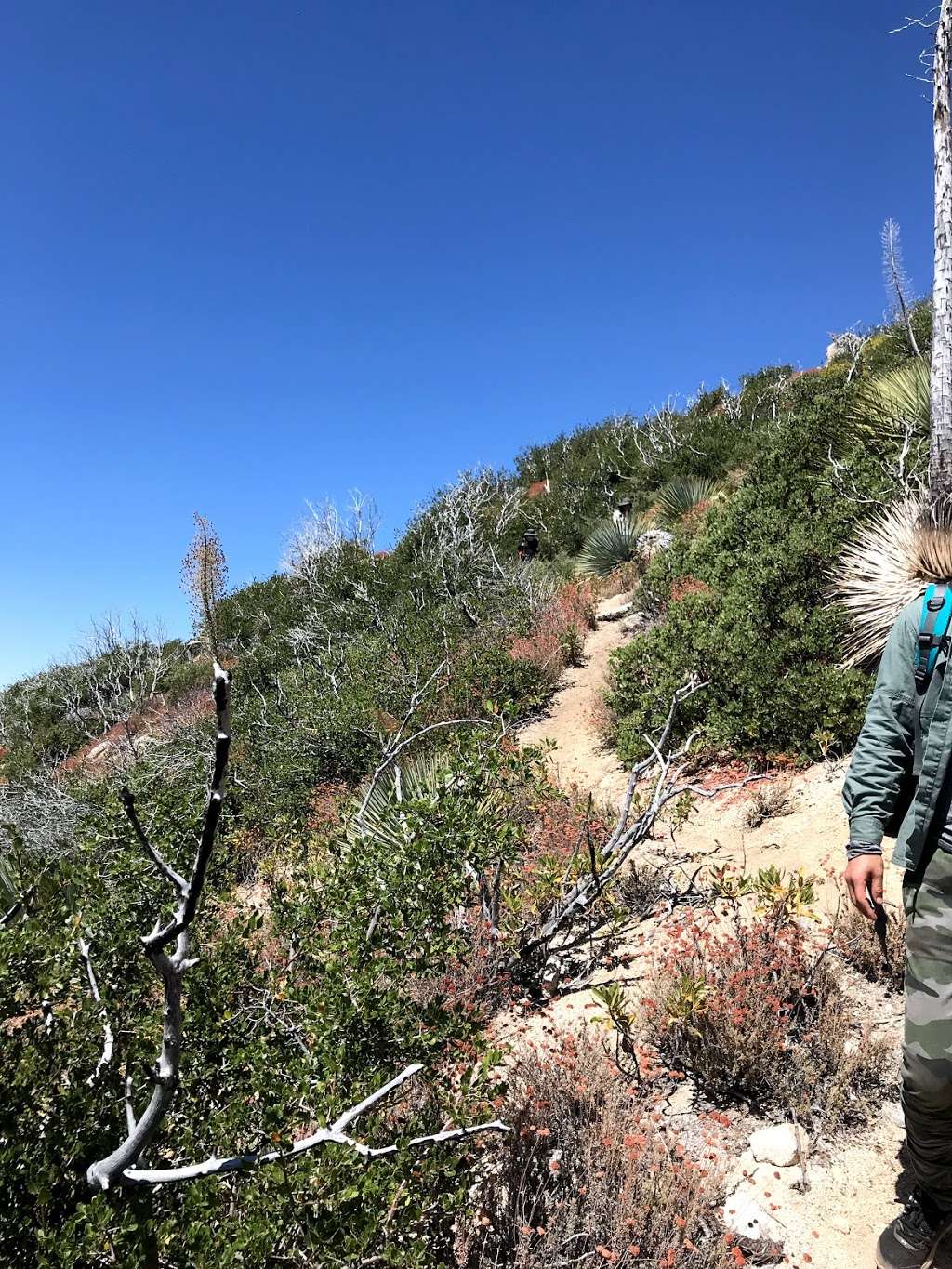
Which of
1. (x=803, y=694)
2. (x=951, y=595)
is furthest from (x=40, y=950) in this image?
(x=803, y=694)

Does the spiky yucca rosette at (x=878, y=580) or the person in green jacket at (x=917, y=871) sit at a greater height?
the spiky yucca rosette at (x=878, y=580)

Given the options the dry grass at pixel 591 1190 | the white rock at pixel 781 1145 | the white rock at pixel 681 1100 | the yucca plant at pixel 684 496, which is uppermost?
the yucca plant at pixel 684 496

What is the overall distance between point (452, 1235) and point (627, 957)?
217 cm

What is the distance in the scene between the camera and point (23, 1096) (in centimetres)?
168

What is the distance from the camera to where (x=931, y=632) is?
75.3 inches

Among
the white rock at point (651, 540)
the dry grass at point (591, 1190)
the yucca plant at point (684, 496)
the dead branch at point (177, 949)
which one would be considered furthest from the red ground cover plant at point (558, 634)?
the dead branch at point (177, 949)

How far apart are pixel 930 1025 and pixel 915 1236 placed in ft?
2.36

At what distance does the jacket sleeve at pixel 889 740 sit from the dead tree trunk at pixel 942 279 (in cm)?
445

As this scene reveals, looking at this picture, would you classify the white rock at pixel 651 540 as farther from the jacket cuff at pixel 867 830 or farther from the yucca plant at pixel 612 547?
the jacket cuff at pixel 867 830

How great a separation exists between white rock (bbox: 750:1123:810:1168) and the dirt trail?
3cm

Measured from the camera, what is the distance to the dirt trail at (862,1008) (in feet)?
7.07

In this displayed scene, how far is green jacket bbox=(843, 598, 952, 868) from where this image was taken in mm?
1893

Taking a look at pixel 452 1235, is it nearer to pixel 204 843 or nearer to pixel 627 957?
pixel 204 843

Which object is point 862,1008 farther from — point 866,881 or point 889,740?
point 889,740
